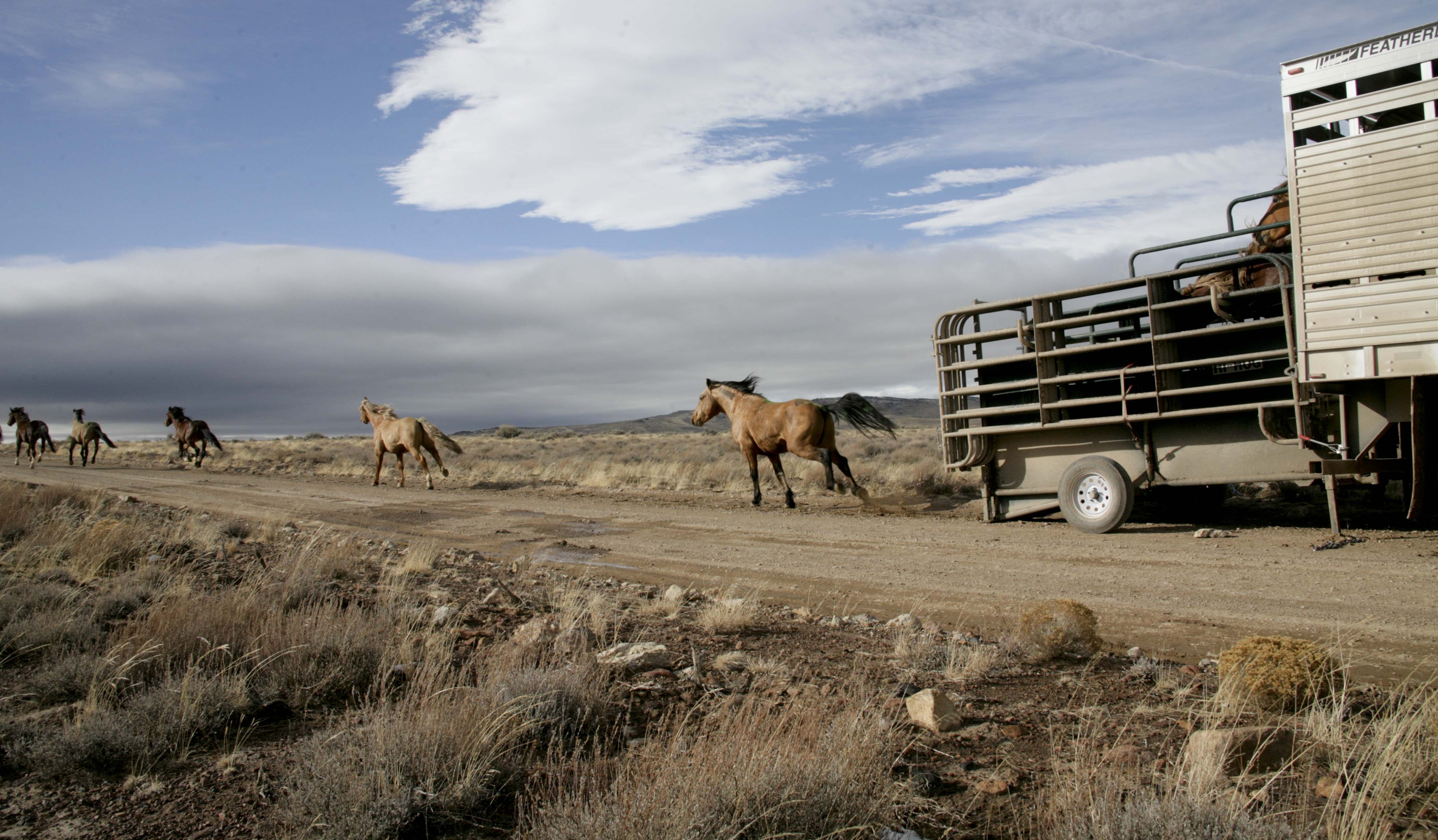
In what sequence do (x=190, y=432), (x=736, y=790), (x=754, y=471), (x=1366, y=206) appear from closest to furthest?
(x=736, y=790), (x=1366, y=206), (x=754, y=471), (x=190, y=432)

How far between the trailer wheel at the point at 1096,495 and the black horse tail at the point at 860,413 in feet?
17.9

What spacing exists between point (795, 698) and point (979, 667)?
158cm

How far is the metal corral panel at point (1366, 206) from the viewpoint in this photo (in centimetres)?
776

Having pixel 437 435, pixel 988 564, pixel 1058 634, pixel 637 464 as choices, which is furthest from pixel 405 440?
pixel 1058 634

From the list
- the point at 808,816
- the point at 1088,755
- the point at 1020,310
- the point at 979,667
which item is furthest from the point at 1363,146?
the point at 808,816

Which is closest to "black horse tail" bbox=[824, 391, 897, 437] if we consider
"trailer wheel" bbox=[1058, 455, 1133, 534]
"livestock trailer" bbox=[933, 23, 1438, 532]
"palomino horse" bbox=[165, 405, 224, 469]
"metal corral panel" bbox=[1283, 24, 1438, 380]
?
"livestock trailer" bbox=[933, 23, 1438, 532]

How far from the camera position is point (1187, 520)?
11.5 m

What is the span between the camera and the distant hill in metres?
106

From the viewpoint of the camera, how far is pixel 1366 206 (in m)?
8.11

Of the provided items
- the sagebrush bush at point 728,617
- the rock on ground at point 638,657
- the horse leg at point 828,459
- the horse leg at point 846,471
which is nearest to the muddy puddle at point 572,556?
the sagebrush bush at point 728,617

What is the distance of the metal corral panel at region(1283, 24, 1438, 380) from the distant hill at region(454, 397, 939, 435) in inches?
3303

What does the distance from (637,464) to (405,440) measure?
7.05 metres

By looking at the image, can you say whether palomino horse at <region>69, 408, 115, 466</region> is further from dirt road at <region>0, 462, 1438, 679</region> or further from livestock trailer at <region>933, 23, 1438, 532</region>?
livestock trailer at <region>933, 23, 1438, 532</region>

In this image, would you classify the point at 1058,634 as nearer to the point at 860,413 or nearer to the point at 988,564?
the point at 988,564
